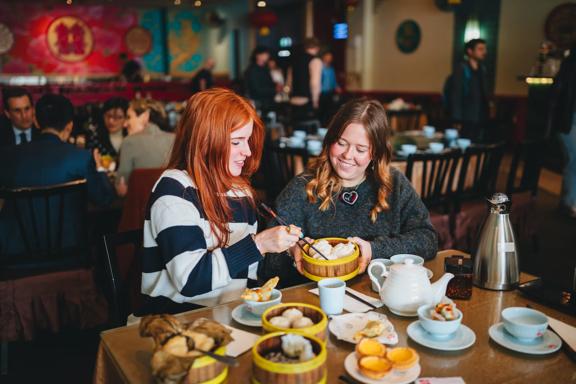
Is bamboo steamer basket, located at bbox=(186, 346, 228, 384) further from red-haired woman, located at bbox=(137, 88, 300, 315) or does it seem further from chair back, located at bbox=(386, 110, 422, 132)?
chair back, located at bbox=(386, 110, 422, 132)

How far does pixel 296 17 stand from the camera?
46.8 ft

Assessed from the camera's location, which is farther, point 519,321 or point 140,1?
point 140,1

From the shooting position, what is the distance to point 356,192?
80.4 inches

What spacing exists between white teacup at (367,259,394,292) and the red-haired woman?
25 centimetres

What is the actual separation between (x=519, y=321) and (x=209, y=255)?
80 centimetres

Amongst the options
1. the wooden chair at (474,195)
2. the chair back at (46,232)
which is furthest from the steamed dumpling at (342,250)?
the wooden chair at (474,195)

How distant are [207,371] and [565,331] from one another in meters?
0.85

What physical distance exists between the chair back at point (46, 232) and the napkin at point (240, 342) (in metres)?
1.54

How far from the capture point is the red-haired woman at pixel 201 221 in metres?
1.48

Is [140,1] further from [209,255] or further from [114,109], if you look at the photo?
[209,255]

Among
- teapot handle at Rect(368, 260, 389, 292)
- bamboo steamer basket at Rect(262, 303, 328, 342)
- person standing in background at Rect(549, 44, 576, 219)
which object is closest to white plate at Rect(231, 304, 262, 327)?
bamboo steamer basket at Rect(262, 303, 328, 342)

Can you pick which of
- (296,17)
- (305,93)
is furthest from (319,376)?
(296,17)

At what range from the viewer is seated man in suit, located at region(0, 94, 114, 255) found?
270 cm

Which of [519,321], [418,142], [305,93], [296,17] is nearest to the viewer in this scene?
[519,321]
